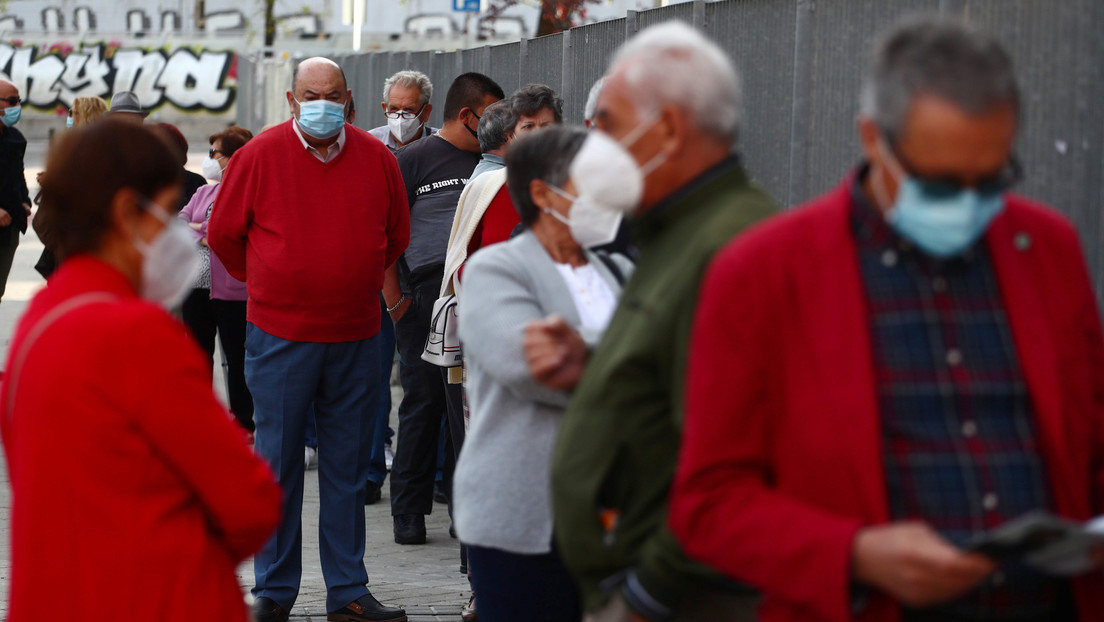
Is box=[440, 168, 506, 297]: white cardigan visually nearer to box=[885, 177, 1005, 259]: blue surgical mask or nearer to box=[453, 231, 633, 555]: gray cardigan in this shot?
box=[453, 231, 633, 555]: gray cardigan

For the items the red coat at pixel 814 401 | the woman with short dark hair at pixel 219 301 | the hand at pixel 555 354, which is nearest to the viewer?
the red coat at pixel 814 401

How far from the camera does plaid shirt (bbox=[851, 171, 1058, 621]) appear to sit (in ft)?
6.77

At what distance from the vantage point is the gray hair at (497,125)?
19.6ft

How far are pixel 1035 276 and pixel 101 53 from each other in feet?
133

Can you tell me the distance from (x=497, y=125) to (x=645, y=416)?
12.3 ft

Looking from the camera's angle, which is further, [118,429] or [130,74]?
[130,74]

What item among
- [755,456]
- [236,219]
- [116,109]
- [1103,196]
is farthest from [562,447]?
[116,109]

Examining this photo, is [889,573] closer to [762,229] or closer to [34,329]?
[762,229]

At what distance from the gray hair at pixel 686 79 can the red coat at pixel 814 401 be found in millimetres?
369

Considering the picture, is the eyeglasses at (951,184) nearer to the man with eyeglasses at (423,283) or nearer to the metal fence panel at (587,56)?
the metal fence panel at (587,56)

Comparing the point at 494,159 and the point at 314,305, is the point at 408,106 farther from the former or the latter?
the point at 314,305

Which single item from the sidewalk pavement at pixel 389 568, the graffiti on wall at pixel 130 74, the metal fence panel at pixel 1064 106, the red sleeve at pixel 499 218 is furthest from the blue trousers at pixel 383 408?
the graffiti on wall at pixel 130 74

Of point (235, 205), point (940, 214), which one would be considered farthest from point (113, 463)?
point (235, 205)

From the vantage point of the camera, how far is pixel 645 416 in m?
2.44
